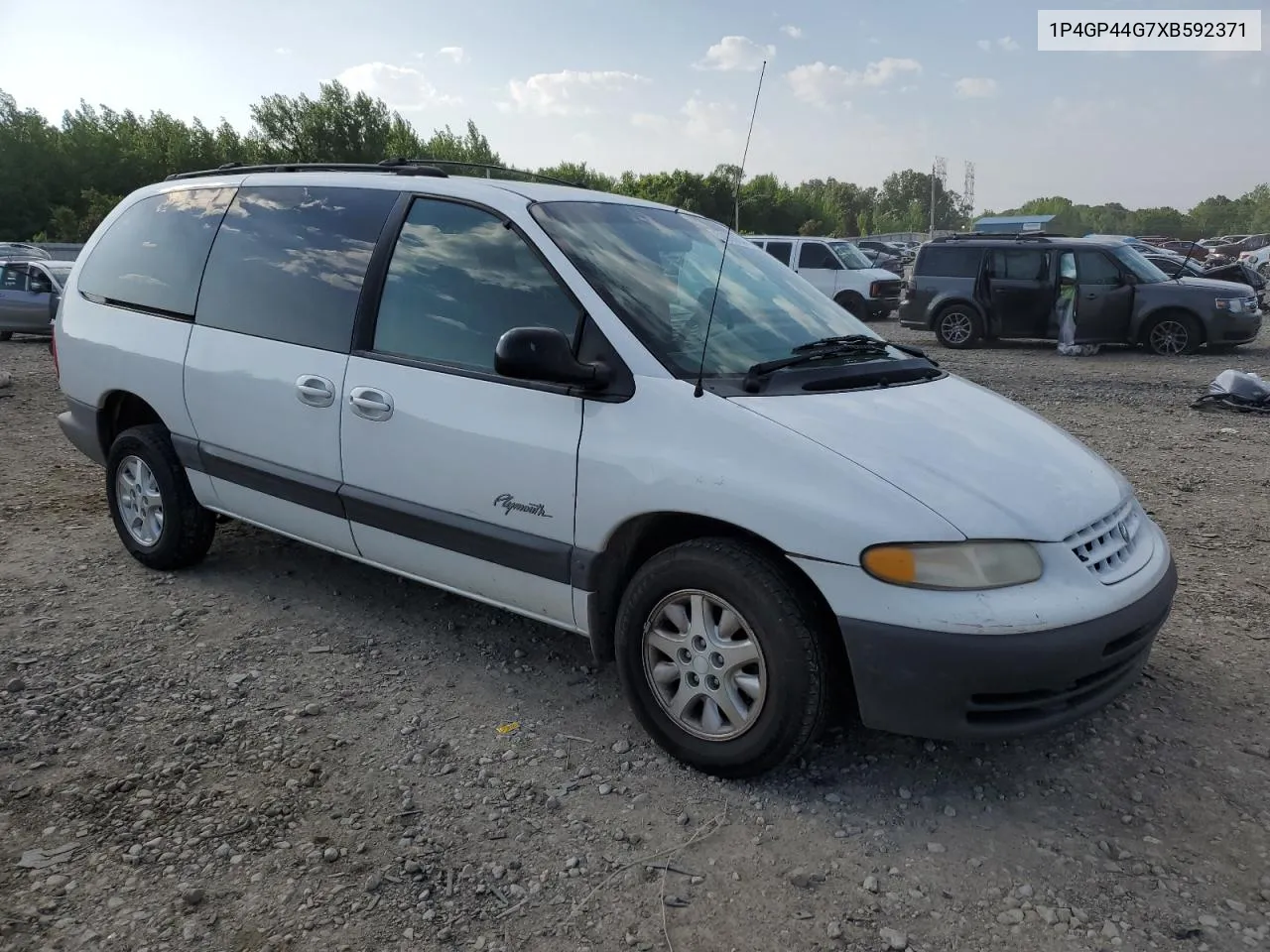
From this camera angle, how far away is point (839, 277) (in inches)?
741

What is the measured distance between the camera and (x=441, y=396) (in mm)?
3303

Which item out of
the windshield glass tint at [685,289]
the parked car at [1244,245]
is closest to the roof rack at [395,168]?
the windshield glass tint at [685,289]

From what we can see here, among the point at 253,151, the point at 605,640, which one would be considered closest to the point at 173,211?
the point at 605,640

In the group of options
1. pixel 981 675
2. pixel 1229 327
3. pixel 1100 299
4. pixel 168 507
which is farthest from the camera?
pixel 1100 299

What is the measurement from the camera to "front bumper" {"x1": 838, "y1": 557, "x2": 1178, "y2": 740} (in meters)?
2.46

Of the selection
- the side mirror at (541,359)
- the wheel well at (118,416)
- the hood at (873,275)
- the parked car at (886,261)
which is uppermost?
the parked car at (886,261)

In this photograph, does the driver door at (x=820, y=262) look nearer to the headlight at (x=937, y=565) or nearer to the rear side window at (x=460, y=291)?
the rear side window at (x=460, y=291)

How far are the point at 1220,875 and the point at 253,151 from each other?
67.7 m

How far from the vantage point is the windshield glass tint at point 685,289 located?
10.1 feet

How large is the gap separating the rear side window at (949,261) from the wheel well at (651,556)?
13.2m

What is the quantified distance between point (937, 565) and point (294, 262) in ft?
9.31

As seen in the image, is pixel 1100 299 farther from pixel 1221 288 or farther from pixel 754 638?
pixel 754 638

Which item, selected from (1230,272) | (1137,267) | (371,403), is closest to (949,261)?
(1137,267)

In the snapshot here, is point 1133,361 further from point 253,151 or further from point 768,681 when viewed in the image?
point 253,151
